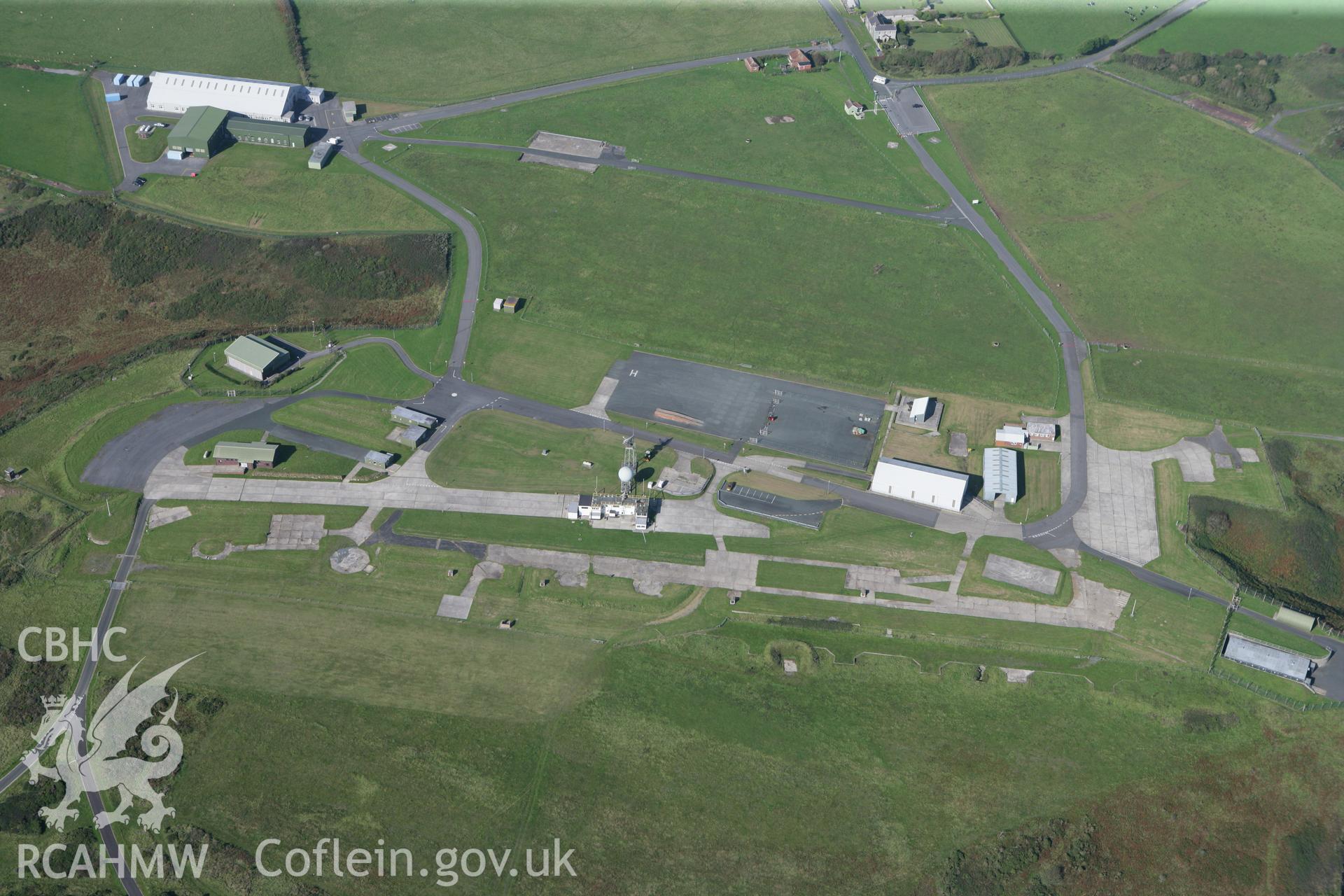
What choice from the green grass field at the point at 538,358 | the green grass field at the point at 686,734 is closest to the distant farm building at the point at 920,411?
the green grass field at the point at 686,734

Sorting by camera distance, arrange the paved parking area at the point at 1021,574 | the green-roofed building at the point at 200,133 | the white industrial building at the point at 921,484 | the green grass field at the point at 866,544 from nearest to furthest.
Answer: the paved parking area at the point at 1021,574 < the green grass field at the point at 866,544 < the white industrial building at the point at 921,484 < the green-roofed building at the point at 200,133

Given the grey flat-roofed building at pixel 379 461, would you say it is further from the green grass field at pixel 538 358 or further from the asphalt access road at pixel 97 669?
the asphalt access road at pixel 97 669

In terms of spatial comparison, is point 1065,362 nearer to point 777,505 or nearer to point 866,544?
point 866,544

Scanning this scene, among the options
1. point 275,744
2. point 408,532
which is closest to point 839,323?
point 408,532

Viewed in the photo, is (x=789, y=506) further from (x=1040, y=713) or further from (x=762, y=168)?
(x=762, y=168)

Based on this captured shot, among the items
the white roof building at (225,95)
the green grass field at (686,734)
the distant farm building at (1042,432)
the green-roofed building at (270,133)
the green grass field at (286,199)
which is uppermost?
the white roof building at (225,95)

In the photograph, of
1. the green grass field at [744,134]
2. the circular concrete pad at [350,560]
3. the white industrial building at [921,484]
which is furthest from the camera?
the green grass field at [744,134]

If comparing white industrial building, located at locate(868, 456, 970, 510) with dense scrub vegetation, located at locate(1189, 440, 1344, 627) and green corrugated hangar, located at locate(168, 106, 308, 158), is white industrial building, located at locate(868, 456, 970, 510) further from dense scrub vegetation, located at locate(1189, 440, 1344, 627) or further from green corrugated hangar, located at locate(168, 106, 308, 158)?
green corrugated hangar, located at locate(168, 106, 308, 158)
